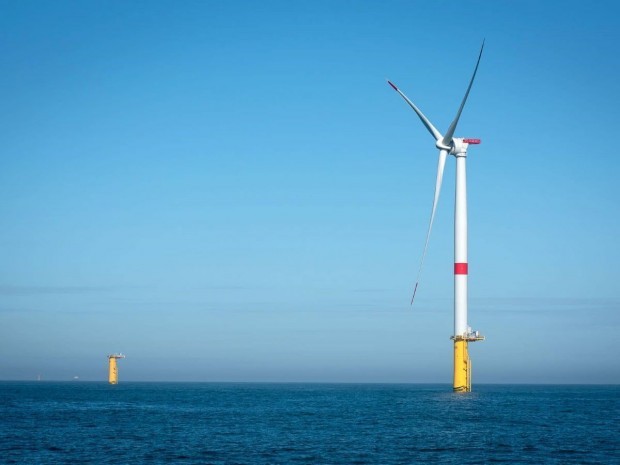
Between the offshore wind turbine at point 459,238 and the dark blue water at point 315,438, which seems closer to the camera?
the dark blue water at point 315,438

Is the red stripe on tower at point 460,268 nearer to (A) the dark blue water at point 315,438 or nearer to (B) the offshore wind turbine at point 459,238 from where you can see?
(B) the offshore wind turbine at point 459,238

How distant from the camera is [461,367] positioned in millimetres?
129875

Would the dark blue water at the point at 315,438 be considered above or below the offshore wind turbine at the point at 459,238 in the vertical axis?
below

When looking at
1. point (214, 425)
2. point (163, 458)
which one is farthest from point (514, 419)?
point (163, 458)

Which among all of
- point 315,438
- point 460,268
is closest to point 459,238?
point 460,268

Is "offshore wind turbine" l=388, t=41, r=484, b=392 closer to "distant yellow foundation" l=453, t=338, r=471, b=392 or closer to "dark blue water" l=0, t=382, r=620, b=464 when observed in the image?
"distant yellow foundation" l=453, t=338, r=471, b=392

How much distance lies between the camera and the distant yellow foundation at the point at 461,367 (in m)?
126

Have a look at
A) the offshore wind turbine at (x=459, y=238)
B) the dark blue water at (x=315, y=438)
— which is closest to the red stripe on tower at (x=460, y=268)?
the offshore wind turbine at (x=459, y=238)

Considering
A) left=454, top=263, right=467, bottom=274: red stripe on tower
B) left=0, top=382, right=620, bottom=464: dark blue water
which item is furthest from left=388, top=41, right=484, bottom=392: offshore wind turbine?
left=0, top=382, right=620, bottom=464: dark blue water

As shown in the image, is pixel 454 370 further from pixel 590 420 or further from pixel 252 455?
pixel 252 455

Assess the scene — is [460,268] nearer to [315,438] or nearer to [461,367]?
[461,367]

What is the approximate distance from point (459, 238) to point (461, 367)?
68.7 feet

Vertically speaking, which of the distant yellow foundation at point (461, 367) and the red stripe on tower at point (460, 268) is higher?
the red stripe on tower at point (460, 268)

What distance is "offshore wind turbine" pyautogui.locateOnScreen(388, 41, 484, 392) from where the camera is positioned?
411 ft
